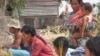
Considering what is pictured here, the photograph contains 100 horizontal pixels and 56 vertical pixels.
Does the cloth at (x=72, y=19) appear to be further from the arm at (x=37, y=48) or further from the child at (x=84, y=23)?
the arm at (x=37, y=48)

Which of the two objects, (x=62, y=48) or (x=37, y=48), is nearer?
(x=62, y=48)

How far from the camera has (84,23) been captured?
682 cm

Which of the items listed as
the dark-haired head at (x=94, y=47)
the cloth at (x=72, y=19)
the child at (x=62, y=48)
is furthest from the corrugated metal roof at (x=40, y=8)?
the dark-haired head at (x=94, y=47)

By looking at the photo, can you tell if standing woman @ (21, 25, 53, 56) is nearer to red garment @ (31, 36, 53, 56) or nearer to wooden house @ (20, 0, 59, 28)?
red garment @ (31, 36, 53, 56)

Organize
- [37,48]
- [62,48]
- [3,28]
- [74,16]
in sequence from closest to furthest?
[62,48], [37,48], [74,16], [3,28]

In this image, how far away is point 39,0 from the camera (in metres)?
16.1

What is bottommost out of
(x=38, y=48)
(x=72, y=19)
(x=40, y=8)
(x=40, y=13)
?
(x=40, y=13)

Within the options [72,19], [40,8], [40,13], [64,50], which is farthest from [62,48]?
[40,8]

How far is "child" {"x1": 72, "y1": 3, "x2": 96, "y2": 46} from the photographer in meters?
6.77

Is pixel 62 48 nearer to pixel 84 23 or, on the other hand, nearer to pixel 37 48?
pixel 37 48

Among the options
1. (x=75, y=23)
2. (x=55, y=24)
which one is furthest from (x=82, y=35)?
(x=55, y=24)

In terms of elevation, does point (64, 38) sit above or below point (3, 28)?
above

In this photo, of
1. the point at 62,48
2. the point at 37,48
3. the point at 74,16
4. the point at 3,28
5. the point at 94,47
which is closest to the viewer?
the point at 94,47

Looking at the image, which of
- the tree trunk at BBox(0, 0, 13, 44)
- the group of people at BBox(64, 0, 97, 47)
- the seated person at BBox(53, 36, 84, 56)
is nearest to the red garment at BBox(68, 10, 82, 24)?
the group of people at BBox(64, 0, 97, 47)
